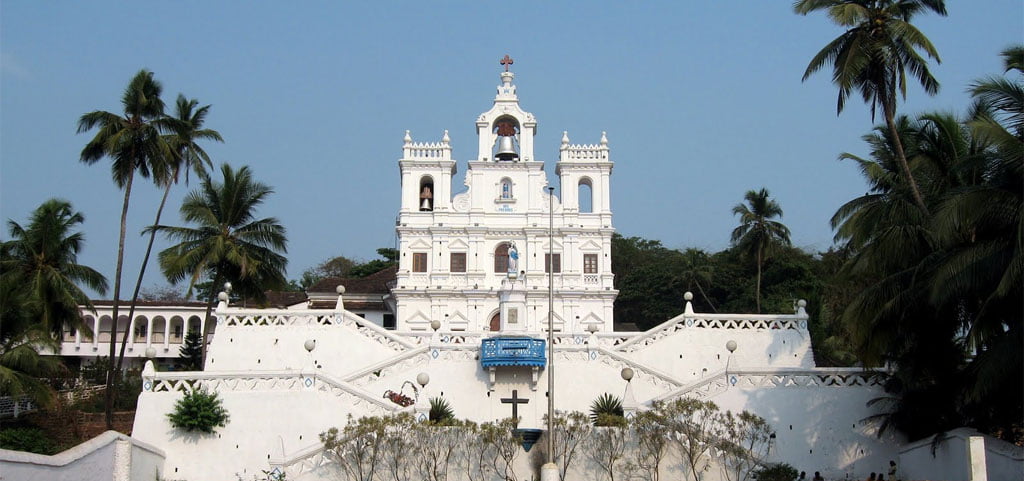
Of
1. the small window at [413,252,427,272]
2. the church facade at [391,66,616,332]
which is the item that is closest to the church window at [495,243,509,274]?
the church facade at [391,66,616,332]

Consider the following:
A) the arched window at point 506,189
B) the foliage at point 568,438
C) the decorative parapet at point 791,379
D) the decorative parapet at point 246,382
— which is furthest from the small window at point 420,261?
the foliage at point 568,438

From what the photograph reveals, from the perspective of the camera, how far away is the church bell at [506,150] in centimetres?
5019

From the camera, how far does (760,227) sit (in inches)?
2073

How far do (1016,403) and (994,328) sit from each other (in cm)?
218

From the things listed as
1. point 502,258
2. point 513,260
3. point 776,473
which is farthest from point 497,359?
point 502,258

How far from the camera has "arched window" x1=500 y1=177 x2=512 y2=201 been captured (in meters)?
49.7

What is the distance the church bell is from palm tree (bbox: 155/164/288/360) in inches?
578

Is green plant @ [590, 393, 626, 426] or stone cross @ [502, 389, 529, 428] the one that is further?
stone cross @ [502, 389, 529, 428]

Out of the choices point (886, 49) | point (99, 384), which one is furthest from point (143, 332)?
point (886, 49)

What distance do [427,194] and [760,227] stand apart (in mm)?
16901

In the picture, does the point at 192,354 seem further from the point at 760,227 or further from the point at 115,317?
the point at 760,227

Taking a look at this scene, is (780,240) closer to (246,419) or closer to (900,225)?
(900,225)

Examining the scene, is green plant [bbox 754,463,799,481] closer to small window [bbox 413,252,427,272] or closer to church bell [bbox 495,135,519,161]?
small window [bbox 413,252,427,272]

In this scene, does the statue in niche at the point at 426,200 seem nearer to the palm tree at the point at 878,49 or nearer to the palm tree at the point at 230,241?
the palm tree at the point at 230,241
